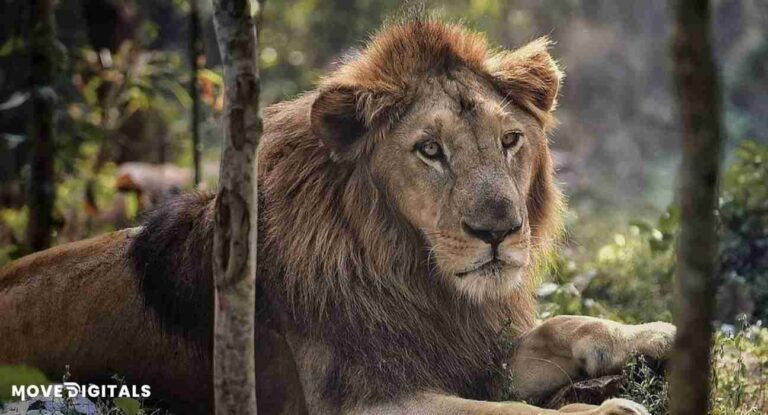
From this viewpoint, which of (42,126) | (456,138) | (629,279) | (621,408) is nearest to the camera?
(621,408)

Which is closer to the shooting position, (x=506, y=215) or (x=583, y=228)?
(x=506, y=215)

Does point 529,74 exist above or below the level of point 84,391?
above

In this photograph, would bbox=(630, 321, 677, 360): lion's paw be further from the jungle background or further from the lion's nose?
the lion's nose

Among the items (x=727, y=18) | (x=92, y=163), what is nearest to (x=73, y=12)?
(x=92, y=163)

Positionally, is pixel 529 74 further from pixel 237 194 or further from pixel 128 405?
pixel 128 405

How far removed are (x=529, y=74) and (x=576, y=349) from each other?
3.88 feet

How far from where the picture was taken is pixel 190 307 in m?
4.69

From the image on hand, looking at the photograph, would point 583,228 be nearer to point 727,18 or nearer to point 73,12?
point 73,12

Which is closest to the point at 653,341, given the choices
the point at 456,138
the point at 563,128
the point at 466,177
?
the point at 466,177

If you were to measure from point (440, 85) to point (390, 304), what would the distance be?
91 centimetres

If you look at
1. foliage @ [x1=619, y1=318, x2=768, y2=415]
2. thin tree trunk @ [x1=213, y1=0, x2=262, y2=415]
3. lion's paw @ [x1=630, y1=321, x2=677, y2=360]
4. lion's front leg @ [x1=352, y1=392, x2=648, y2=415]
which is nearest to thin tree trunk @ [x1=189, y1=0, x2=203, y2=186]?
foliage @ [x1=619, y1=318, x2=768, y2=415]

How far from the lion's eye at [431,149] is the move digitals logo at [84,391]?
1.50 m

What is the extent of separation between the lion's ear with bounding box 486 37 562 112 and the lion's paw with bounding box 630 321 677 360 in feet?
3.57

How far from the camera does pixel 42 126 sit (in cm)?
724
